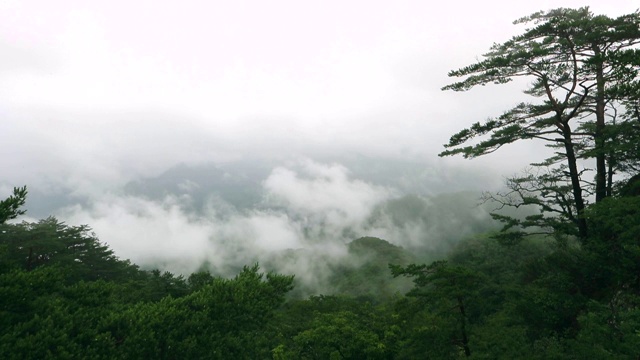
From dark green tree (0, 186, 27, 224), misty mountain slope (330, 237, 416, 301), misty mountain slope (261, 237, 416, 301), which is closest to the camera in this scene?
dark green tree (0, 186, 27, 224)

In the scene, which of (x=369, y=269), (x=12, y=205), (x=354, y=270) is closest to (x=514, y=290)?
(x=12, y=205)

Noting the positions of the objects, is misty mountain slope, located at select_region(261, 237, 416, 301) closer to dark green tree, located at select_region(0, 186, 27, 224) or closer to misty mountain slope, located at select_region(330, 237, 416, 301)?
misty mountain slope, located at select_region(330, 237, 416, 301)

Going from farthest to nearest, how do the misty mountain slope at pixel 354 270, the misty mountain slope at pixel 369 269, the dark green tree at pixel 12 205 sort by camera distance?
the misty mountain slope at pixel 354 270 < the misty mountain slope at pixel 369 269 < the dark green tree at pixel 12 205

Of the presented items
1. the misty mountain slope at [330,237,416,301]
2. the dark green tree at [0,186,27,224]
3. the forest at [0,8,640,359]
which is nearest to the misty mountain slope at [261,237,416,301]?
the misty mountain slope at [330,237,416,301]

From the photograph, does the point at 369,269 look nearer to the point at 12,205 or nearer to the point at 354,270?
the point at 354,270

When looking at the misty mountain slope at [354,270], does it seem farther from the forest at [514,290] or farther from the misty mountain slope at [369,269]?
the forest at [514,290]

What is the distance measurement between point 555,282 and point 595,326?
2.69 m

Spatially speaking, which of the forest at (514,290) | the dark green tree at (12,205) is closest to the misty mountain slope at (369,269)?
the forest at (514,290)

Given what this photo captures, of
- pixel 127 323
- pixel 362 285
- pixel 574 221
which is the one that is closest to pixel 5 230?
pixel 127 323

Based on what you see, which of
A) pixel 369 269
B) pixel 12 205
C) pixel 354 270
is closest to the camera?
pixel 12 205

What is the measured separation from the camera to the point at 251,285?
53.1 ft

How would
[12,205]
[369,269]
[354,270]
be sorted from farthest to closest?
1. [354,270]
2. [369,269]
3. [12,205]

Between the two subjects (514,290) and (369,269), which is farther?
(369,269)

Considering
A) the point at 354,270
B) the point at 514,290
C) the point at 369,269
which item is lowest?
the point at 354,270
